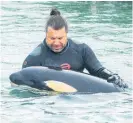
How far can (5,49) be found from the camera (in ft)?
39.2

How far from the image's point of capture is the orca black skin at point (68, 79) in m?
7.32

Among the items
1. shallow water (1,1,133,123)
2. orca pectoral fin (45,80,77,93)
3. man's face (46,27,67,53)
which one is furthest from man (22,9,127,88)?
shallow water (1,1,133,123)

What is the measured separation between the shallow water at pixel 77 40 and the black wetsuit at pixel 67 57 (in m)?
0.53

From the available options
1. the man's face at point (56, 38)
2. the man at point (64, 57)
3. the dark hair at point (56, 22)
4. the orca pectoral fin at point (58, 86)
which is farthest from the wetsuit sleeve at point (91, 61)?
the orca pectoral fin at point (58, 86)

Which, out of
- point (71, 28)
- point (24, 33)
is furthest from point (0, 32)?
point (71, 28)

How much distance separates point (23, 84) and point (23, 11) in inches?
549

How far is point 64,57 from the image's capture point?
776cm

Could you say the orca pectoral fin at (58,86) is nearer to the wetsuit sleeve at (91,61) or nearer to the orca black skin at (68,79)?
the orca black skin at (68,79)

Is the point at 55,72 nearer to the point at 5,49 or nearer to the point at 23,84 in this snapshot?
the point at 23,84

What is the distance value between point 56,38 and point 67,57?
0.45 meters

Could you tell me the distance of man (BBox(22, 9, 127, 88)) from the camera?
7.59 metres

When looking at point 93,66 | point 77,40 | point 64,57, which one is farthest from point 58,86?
point 77,40

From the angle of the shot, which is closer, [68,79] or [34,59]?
[68,79]

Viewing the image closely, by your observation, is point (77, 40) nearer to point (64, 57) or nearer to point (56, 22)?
point (64, 57)
